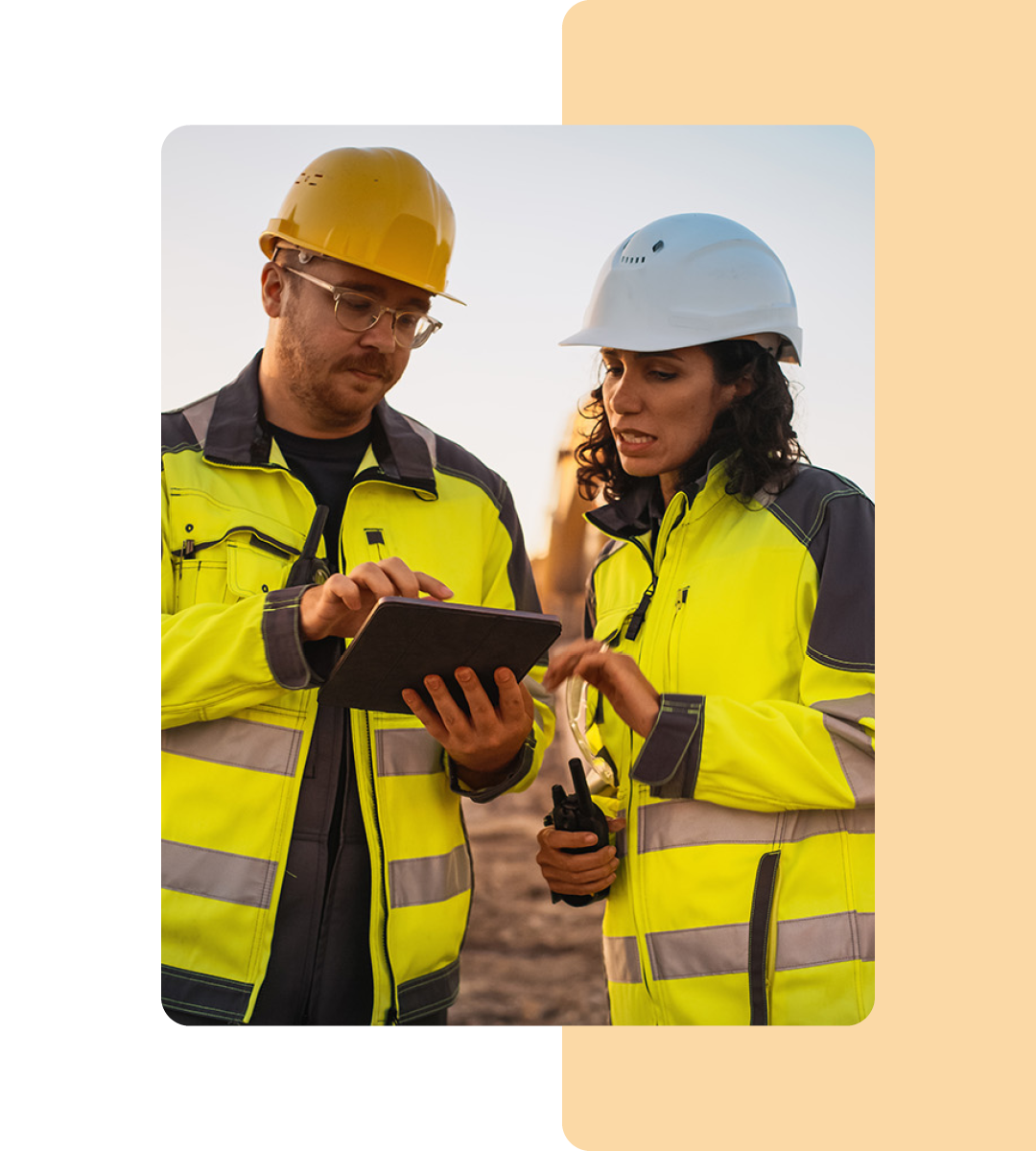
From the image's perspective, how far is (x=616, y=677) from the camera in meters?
3.63

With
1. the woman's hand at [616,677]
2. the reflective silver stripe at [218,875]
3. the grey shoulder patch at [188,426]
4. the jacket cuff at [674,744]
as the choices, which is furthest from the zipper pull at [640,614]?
the grey shoulder patch at [188,426]

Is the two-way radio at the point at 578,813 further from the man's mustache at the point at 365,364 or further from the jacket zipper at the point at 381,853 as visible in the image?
the man's mustache at the point at 365,364

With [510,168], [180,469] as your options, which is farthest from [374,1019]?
[510,168]

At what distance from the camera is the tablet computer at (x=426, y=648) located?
328cm

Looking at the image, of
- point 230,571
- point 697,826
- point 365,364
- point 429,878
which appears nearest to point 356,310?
point 365,364

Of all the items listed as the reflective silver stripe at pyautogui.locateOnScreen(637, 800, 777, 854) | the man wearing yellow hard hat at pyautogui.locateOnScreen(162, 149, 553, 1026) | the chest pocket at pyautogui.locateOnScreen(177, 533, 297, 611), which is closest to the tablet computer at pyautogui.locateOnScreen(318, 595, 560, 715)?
the man wearing yellow hard hat at pyautogui.locateOnScreen(162, 149, 553, 1026)

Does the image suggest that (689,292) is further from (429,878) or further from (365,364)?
(429,878)

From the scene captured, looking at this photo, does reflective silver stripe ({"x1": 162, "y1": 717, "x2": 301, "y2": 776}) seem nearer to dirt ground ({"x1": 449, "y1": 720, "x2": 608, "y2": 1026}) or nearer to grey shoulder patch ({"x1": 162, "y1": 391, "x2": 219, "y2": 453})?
dirt ground ({"x1": 449, "y1": 720, "x2": 608, "y2": 1026})

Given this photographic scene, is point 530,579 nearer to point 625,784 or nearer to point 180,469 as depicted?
point 625,784

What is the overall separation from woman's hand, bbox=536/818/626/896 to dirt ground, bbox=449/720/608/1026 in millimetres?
124

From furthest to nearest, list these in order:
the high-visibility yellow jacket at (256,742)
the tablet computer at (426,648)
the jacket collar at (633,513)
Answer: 1. the jacket collar at (633,513)
2. the high-visibility yellow jacket at (256,742)
3. the tablet computer at (426,648)

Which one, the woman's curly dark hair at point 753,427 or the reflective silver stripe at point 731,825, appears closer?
the reflective silver stripe at point 731,825

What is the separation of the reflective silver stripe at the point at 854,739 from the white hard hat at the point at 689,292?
1046mm

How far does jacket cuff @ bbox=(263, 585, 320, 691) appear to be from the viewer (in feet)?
11.7
